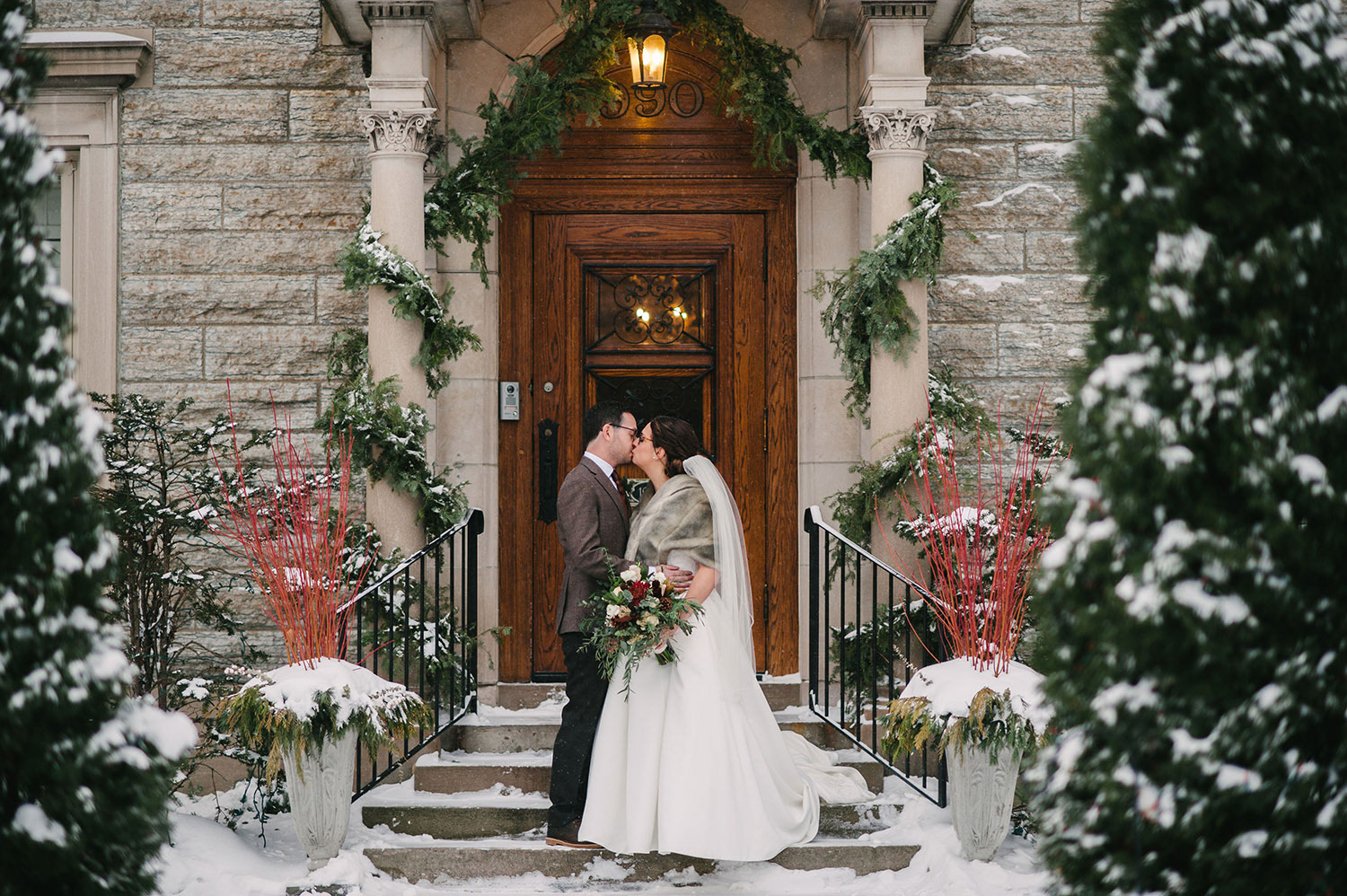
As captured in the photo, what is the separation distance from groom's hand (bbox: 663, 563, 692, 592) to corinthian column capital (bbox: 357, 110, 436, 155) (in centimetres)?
252

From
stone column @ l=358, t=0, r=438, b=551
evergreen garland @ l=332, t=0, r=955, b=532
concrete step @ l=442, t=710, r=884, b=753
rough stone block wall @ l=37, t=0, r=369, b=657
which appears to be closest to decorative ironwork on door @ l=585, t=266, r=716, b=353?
evergreen garland @ l=332, t=0, r=955, b=532

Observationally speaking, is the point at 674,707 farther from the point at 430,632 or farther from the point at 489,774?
the point at 430,632

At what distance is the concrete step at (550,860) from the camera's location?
460 cm

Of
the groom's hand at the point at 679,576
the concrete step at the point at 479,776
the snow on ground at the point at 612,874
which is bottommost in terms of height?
the snow on ground at the point at 612,874

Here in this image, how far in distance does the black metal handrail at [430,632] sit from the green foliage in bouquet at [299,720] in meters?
0.68

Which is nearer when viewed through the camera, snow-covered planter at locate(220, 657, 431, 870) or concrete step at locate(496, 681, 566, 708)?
snow-covered planter at locate(220, 657, 431, 870)

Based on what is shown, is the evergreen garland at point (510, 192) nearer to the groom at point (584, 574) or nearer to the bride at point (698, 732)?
the groom at point (584, 574)

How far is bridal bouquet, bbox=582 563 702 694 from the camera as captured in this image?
4535mm

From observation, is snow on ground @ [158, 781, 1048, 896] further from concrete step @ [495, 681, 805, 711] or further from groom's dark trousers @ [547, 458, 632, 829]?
concrete step @ [495, 681, 805, 711]

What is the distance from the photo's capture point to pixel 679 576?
4809 millimetres

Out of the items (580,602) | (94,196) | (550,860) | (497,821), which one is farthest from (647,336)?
(94,196)

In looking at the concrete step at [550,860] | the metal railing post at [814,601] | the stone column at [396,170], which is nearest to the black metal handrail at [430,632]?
the stone column at [396,170]

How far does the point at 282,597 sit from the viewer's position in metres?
4.51

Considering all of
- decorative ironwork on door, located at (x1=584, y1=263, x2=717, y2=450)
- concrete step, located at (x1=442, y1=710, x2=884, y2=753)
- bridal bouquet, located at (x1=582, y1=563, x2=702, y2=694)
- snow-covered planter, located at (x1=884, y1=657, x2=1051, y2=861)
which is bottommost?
concrete step, located at (x1=442, y1=710, x2=884, y2=753)
